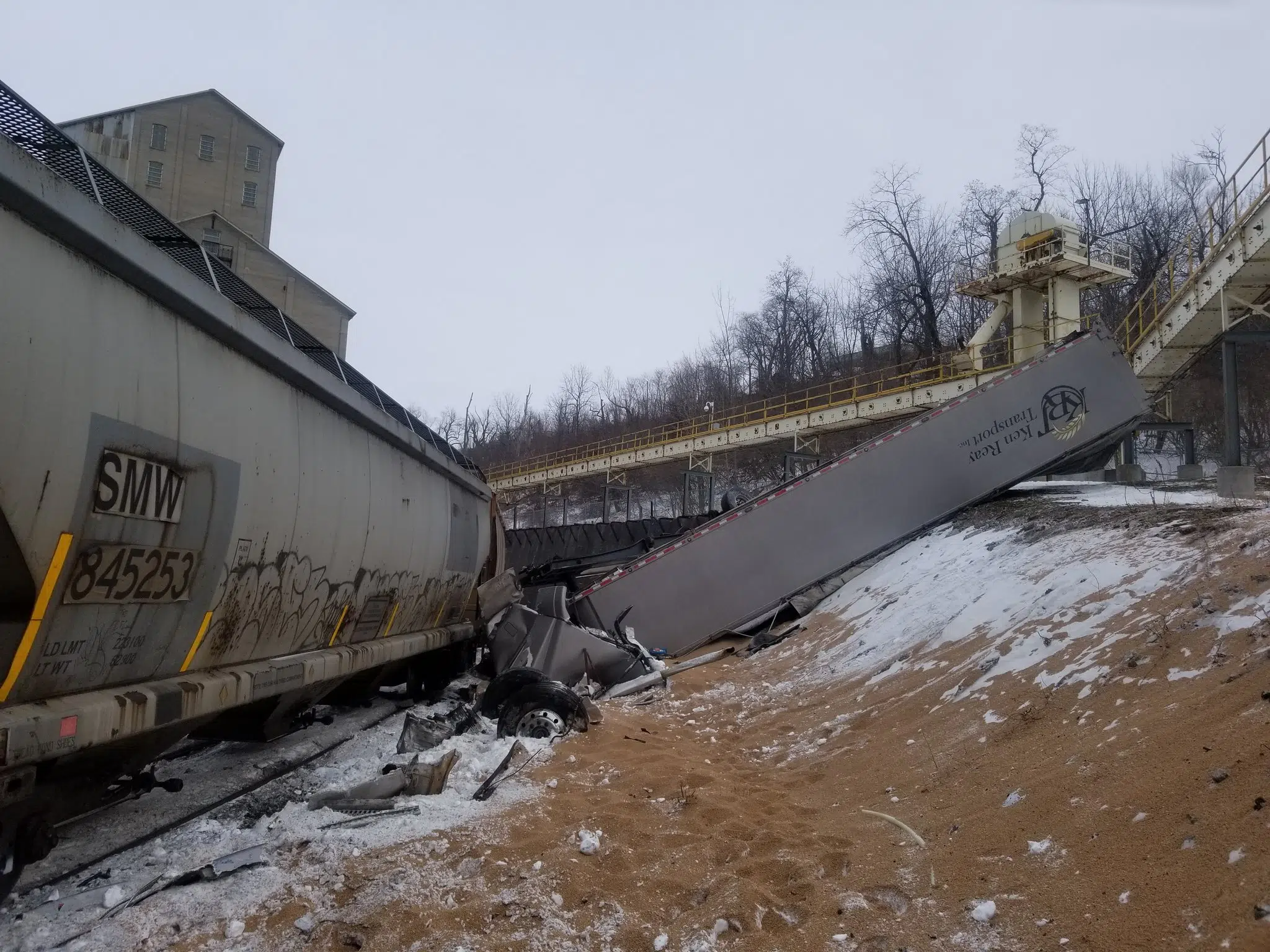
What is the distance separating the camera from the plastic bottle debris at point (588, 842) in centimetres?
402

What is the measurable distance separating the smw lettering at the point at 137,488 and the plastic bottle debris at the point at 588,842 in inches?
103

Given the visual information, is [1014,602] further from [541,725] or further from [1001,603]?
[541,725]

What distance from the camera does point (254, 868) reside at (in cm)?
366

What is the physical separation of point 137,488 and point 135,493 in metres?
0.02

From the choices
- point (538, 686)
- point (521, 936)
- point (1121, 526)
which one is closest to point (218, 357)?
point (521, 936)

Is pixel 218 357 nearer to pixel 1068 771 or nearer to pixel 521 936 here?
pixel 521 936

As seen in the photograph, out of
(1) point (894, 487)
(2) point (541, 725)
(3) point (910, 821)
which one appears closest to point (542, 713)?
(2) point (541, 725)

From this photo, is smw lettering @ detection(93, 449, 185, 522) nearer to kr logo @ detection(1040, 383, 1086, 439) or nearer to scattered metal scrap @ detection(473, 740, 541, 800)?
scattered metal scrap @ detection(473, 740, 541, 800)

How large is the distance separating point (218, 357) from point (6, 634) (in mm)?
1636

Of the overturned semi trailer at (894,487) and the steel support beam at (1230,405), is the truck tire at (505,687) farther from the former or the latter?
the steel support beam at (1230,405)

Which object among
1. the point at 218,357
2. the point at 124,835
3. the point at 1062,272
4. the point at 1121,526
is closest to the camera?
the point at 218,357

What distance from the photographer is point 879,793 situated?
4707 millimetres

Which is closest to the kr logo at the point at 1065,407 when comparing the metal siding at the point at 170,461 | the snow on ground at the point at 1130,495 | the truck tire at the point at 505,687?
the snow on ground at the point at 1130,495

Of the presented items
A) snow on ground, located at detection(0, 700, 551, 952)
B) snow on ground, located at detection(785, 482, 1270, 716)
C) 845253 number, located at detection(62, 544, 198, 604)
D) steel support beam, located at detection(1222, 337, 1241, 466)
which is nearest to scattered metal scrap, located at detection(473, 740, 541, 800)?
snow on ground, located at detection(0, 700, 551, 952)
